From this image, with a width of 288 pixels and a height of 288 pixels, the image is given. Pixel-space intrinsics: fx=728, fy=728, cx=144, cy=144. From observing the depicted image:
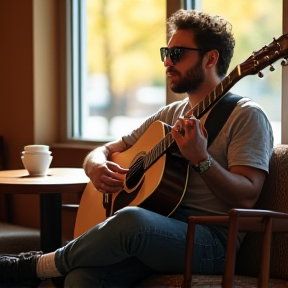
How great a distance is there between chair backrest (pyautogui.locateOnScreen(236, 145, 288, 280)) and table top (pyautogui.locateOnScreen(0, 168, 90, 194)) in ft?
2.36

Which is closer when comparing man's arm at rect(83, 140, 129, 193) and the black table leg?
man's arm at rect(83, 140, 129, 193)

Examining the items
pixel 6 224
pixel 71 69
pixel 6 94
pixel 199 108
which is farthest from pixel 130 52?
pixel 199 108

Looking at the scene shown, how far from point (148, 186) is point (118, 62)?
62.5 inches

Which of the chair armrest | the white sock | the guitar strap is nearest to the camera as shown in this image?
the chair armrest

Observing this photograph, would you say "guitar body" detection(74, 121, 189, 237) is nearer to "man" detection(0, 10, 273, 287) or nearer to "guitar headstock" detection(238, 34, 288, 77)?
"man" detection(0, 10, 273, 287)

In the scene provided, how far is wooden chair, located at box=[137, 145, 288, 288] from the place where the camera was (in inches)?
76.6

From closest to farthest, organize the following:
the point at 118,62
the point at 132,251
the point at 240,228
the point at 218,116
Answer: the point at 240,228 → the point at 132,251 → the point at 218,116 → the point at 118,62

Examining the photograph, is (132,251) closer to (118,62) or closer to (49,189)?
(49,189)

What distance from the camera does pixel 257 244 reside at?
2395mm

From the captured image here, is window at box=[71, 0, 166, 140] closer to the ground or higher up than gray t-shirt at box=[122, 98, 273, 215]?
higher up

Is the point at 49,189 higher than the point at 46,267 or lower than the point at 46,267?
higher

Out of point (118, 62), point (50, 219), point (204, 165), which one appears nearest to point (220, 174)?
point (204, 165)

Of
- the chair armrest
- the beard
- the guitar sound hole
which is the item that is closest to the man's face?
the beard

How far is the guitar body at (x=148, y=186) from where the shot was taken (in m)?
2.29
